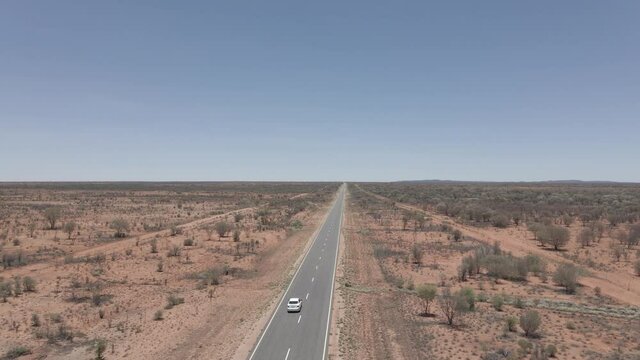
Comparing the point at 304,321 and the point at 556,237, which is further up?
the point at 556,237

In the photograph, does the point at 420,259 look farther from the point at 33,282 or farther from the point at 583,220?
the point at 583,220

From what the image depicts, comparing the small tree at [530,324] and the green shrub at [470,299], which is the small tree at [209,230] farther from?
the small tree at [530,324]

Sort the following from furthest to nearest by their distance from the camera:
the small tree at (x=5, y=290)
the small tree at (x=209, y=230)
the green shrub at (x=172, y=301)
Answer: the small tree at (x=209, y=230), the small tree at (x=5, y=290), the green shrub at (x=172, y=301)

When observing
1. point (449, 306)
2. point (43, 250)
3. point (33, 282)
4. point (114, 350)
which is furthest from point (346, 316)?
point (43, 250)

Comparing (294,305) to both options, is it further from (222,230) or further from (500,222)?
(500,222)

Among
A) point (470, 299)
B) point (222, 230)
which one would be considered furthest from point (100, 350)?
point (222, 230)

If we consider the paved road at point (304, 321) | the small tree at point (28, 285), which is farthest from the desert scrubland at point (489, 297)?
the small tree at point (28, 285)
